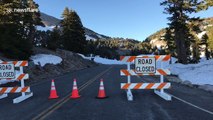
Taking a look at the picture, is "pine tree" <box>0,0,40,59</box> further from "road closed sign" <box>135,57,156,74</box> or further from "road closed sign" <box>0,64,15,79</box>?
"road closed sign" <box>135,57,156,74</box>

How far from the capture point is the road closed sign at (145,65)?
1247 centimetres

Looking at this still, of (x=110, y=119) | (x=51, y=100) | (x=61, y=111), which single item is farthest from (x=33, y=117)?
(x=51, y=100)

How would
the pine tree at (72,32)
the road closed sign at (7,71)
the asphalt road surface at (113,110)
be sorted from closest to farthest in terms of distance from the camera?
1. the asphalt road surface at (113,110)
2. the road closed sign at (7,71)
3. the pine tree at (72,32)

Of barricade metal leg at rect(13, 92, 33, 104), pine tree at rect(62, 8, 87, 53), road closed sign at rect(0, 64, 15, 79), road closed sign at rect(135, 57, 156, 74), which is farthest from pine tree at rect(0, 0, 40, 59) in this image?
pine tree at rect(62, 8, 87, 53)

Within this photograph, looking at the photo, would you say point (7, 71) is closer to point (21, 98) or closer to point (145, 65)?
point (21, 98)

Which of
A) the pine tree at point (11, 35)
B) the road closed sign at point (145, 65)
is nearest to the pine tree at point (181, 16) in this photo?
the pine tree at point (11, 35)

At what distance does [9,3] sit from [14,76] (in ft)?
74.4

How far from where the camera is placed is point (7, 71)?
43.7ft

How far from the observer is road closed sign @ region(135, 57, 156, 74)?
12.5 meters

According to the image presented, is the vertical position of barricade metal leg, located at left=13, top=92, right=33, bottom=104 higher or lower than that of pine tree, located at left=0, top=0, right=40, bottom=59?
lower

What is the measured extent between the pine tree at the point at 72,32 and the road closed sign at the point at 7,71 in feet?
185

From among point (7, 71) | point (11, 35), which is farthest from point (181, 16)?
point (7, 71)

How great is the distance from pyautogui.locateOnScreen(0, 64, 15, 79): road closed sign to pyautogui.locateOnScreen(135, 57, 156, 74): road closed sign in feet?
18.1

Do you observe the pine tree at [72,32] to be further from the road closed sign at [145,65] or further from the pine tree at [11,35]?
the road closed sign at [145,65]
